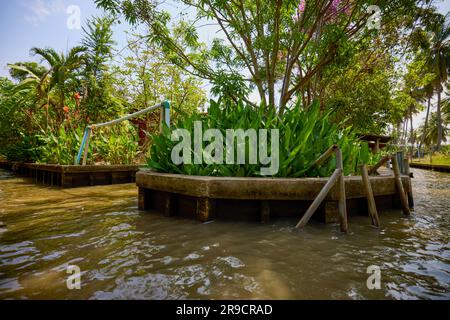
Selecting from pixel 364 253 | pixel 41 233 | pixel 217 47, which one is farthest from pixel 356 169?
pixel 217 47

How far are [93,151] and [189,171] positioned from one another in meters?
6.12

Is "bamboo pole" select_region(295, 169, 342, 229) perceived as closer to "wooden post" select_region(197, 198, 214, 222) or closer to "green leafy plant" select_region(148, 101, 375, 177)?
"green leafy plant" select_region(148, 101, 375, 177)

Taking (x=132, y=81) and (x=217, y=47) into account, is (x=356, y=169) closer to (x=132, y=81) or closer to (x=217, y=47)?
(x=217, y=47)

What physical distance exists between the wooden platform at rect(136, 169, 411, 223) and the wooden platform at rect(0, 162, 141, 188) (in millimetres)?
4084

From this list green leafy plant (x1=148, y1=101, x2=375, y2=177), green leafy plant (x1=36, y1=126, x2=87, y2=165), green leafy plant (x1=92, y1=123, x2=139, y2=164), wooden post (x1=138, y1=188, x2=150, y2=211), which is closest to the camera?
green leafy plant (x1=148, y1=101, x2=375, y2=177)

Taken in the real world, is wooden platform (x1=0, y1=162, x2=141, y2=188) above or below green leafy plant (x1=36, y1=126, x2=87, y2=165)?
below

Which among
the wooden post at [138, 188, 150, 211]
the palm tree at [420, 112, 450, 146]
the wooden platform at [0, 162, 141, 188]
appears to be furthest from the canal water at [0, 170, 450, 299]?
the palm tree at [420, 112, 450, 146]

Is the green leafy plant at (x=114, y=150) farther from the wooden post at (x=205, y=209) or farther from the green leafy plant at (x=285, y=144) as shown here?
the wooden post at (x=205, y=209)

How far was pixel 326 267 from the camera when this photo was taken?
2.03m

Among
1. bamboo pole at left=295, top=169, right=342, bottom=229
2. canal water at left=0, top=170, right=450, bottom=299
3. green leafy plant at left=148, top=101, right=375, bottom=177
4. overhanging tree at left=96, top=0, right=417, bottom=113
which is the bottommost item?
canal water at left=0, top=170, right=450, bottom=299

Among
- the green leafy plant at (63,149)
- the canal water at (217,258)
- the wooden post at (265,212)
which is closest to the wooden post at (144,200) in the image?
the canal water at (217,258)

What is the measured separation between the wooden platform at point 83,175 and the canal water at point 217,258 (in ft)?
11.6

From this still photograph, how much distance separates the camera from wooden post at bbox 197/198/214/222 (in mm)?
3221

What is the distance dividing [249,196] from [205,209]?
522 millimetres
